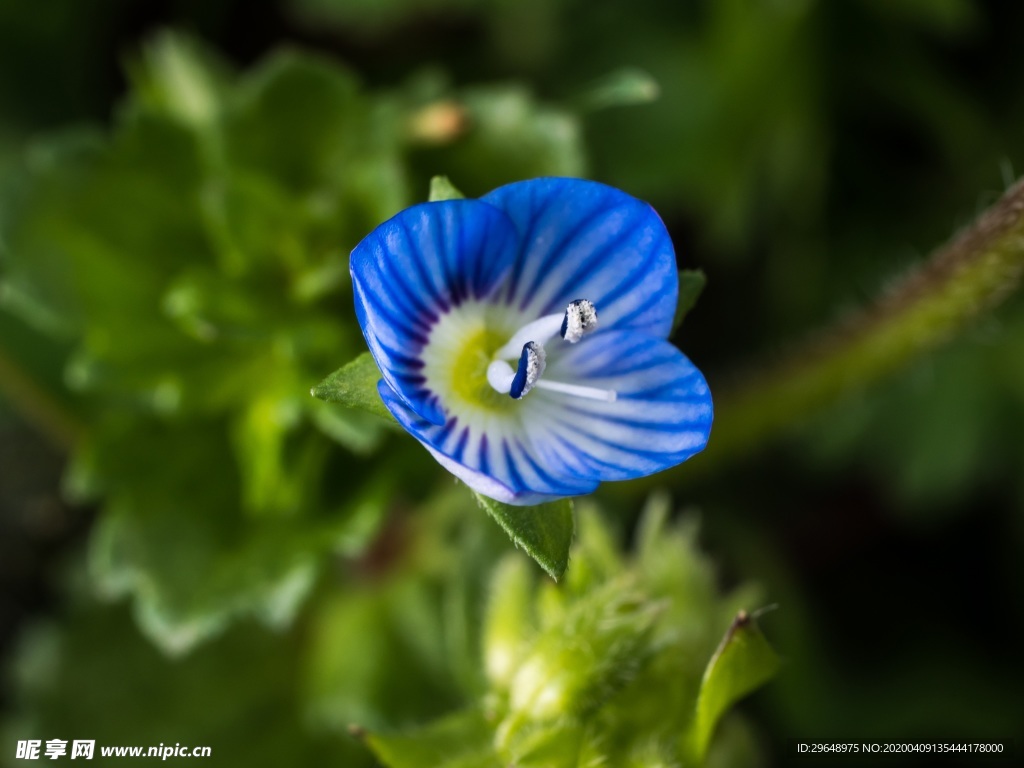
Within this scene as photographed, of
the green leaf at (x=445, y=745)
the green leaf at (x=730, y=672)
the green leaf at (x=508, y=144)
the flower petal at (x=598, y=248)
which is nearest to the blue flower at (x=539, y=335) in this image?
the flower petal at (x=598, y=248)

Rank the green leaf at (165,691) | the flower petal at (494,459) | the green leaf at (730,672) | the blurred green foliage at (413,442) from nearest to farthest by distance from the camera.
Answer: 1. the flower petal at (494,459)
2. the green leaf at (730,672)
3. the blurred green foliage at (413,442)
4. the green leaf at (165,691)

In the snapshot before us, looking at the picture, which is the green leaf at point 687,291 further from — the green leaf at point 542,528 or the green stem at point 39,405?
the green stem at point 39,405

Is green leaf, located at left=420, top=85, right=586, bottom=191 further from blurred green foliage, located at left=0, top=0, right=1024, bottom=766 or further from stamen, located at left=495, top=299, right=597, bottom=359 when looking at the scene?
stamen, located at left=495, top=299, right=597, bottom=359

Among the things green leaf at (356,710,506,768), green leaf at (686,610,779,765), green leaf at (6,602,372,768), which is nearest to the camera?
green leaf at (686,610,779,765)

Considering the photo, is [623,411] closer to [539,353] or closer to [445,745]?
[539,353]

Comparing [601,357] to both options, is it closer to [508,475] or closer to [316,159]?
[508,475]

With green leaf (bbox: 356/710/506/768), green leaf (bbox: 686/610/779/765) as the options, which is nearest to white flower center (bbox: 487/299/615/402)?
green leaf (bbox: 686/610/779/765)

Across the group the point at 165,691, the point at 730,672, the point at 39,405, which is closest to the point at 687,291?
the point at 730,672
